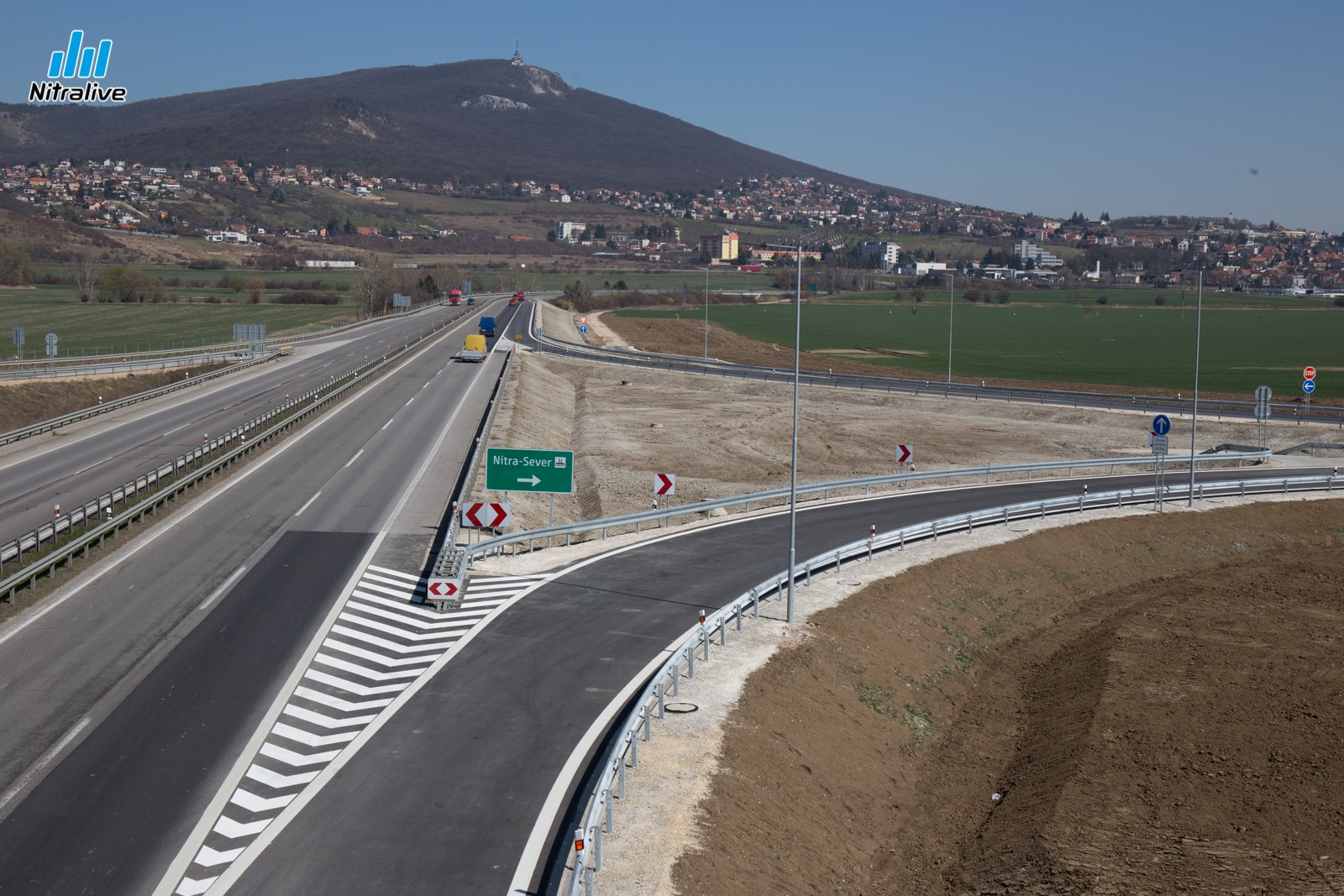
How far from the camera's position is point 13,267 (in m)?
171

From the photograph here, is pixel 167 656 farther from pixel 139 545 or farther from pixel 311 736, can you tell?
pixel 139 545

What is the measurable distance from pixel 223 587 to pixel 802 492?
77.6ft

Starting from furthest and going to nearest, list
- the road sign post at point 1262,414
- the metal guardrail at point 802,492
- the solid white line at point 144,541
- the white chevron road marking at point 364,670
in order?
1. the road sign post at point 1262,414
2. the metal guardrail at point 802,492
3. the solid white line at point 144,541
4. the white chevron road marking at point 364,670

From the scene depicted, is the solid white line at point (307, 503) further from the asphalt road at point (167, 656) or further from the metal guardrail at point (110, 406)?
the metal guardrail at point (110, 406)

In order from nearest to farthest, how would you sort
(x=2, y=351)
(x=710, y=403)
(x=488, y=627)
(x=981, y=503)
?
(x=488, y=627), (x=981, y=503), (x=710, y=403), (x=2, y=351)

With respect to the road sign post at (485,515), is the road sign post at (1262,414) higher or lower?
higher

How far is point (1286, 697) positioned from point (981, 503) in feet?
64.6

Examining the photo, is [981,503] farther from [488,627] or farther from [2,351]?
[2,351]

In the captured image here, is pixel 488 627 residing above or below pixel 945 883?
above

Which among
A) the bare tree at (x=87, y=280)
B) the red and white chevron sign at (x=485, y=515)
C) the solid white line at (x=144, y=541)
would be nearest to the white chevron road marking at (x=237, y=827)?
the solid white line at (x=144, y=541)

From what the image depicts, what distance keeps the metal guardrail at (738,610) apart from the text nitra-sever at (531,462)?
306 inches

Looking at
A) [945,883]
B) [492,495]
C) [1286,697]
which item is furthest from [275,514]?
[1286,697]

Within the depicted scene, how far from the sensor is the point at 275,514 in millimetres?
39000

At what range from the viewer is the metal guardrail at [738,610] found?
1630cm
